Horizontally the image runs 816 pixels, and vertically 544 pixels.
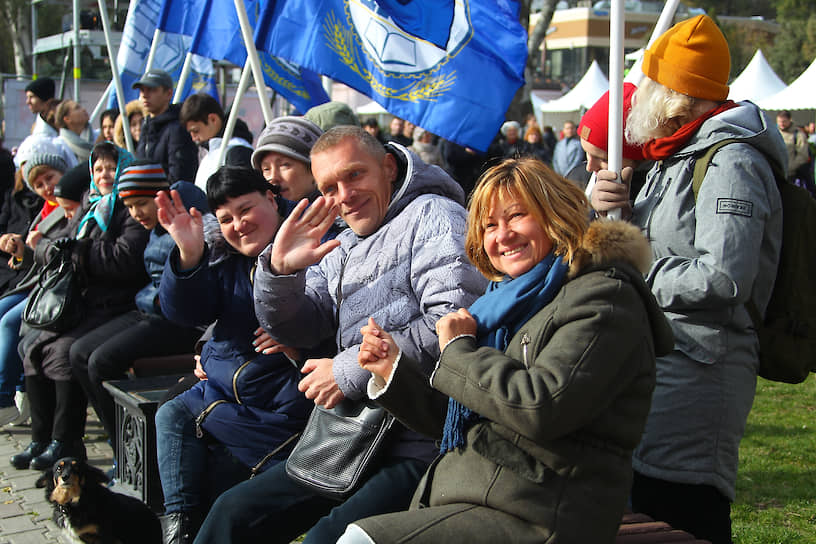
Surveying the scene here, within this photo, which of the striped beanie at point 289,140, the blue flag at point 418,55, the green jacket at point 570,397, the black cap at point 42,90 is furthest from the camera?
the black cap at point 42,90

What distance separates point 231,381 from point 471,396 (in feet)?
5.18

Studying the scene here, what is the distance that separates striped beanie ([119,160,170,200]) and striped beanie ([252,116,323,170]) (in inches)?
35.8

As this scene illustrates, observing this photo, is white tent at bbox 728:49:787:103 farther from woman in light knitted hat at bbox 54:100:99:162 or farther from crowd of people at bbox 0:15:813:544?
crowd of people at bbox 0:15:813:544

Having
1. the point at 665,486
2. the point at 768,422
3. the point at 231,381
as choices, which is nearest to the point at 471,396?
the point at 665,486

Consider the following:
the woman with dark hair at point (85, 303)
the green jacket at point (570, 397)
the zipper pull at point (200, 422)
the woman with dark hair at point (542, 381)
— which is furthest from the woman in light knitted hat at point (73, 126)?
the green jacket at point (570, 397)

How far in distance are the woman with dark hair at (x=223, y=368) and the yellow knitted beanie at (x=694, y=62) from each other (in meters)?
1.67

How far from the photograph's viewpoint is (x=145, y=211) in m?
5.01

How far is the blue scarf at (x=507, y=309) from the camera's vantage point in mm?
2252

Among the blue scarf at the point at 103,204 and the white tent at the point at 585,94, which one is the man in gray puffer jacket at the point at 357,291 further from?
the white tent at the point at 585,94

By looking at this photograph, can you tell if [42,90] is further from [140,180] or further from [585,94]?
[585,94]

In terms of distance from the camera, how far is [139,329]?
5.22 m

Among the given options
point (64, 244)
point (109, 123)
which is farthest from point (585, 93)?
point (64, 244)

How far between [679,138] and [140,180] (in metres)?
3.22

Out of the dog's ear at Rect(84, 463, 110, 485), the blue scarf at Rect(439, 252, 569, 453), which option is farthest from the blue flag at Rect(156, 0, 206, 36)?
the blue scarf at Rect(439, 252, 569, 453)
